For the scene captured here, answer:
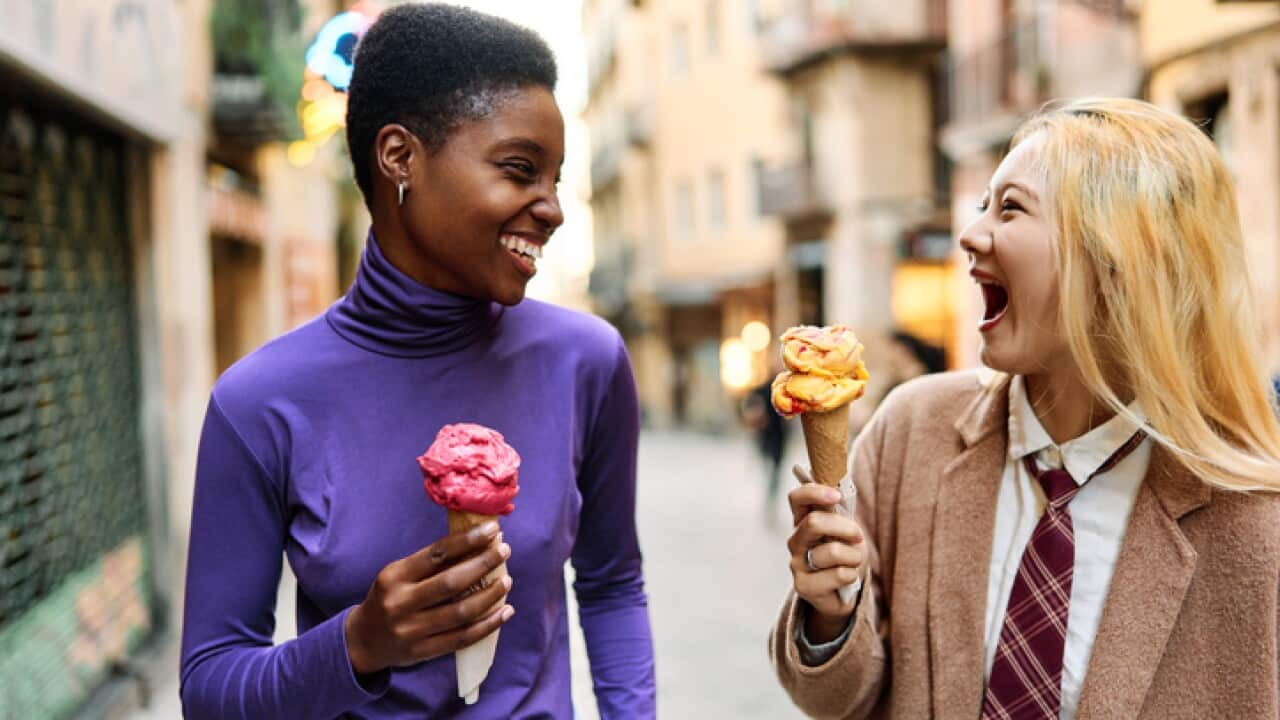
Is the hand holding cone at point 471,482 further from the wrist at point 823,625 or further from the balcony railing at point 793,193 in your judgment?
the balcony railing at point 793,193

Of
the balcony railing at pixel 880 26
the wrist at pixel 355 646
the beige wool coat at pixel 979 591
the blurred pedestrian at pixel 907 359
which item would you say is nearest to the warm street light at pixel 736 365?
the balcony railing at pixel 880 26

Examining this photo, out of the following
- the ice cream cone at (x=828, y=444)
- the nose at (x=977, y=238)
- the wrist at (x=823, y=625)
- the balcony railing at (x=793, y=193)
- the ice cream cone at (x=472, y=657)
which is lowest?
the wrist at (x=823, y=625)

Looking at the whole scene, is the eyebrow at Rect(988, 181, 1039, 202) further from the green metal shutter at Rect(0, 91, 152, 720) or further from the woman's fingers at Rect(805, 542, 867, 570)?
the green metal shutter at Rect(0, 91, 152, 720)

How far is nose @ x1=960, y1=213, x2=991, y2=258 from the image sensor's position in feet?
6.15

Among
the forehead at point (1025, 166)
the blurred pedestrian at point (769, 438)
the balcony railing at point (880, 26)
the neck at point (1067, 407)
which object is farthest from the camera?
the balcony railing at point (880, 26)

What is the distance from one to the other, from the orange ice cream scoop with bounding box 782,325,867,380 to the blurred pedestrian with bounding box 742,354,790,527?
1038 centimetres

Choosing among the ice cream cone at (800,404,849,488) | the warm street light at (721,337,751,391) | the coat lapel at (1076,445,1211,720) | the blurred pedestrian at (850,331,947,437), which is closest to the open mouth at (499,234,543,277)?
the ice cream cone at (800,404,849,488)

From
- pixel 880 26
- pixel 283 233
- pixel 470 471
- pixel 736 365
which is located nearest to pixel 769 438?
pixel 283 233

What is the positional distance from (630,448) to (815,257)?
23.3 meters

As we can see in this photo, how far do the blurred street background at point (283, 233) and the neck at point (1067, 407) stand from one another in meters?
0.34

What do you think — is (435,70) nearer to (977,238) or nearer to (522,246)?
(522,246)

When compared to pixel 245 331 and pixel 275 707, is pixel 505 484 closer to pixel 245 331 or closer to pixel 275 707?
pixel 275 707

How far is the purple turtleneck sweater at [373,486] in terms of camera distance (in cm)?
167

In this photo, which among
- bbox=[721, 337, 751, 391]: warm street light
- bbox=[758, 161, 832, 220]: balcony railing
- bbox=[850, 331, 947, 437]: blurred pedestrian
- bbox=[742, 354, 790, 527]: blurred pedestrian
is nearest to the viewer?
bbox=[850, 331, 947, 437]: blurred pedestrian
